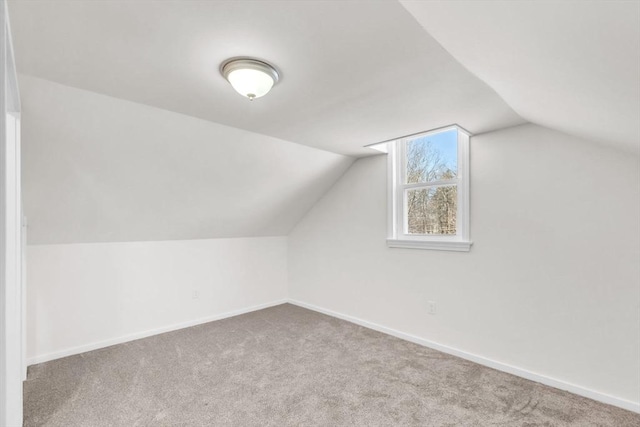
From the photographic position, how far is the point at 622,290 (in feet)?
7.14

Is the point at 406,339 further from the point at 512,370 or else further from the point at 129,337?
the point at 129,337

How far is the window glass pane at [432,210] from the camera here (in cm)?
316

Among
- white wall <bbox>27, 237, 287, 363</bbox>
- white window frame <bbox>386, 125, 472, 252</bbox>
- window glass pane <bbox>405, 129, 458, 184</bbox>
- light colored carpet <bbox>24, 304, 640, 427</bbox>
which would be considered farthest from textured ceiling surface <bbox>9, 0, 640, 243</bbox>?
light colored carpet <bbox>24, 304, 640, 427</bbox>

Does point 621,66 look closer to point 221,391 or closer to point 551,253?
point 551,253

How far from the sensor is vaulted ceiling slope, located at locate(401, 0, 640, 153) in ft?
2.49

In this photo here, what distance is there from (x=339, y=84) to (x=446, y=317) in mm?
2388

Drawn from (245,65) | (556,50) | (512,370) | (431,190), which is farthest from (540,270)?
(245,65)

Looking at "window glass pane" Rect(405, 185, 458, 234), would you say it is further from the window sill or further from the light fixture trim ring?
the light fixture trim ring

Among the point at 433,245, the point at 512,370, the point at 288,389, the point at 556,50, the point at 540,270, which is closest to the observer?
the point at 556,50

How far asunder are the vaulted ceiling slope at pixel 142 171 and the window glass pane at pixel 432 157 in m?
0.74

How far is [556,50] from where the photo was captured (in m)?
1.00

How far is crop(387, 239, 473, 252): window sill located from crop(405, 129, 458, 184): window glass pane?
2.11ft

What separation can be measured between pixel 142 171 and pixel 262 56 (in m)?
1.70

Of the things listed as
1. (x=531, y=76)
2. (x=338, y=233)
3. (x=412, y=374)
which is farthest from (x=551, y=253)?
(x=338, y=233)
